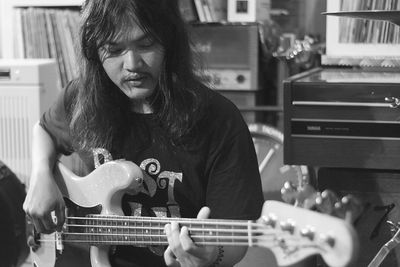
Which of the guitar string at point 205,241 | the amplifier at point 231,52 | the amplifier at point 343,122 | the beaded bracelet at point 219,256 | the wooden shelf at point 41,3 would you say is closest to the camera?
the guitar string at point 205,241

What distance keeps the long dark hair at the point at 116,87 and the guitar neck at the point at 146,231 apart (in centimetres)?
16

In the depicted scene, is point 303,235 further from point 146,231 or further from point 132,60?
point 132,60

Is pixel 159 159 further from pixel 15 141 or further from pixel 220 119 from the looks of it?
pixel 15 141

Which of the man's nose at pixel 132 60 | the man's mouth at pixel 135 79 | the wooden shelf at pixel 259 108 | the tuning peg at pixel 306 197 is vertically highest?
the man's nose at pixel 132 60

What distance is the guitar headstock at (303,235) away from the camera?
98 cm

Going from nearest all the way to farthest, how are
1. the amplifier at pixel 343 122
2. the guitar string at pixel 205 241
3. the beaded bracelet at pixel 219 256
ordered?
1. the guitar string at pixel 205 241
2. the beaded bracelet at pixel 219 256
3. the amplifier at pixel 343 122

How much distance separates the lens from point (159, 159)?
147 cm

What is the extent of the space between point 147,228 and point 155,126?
240 millimetres

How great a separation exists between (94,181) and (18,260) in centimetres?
68

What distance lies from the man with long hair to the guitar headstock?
10.0 inches

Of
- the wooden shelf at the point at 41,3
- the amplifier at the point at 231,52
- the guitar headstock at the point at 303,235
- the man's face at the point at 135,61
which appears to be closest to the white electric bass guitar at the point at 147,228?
the guitar headstock at the point at 303,235

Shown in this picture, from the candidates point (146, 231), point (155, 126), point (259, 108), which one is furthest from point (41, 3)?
point (146, 231)

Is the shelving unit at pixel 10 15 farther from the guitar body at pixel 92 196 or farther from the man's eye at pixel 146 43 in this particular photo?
the man's eye at pixel 146 43

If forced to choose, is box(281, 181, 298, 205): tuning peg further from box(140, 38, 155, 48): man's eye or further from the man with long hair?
box(140, 38, 155, 48): man's eye
